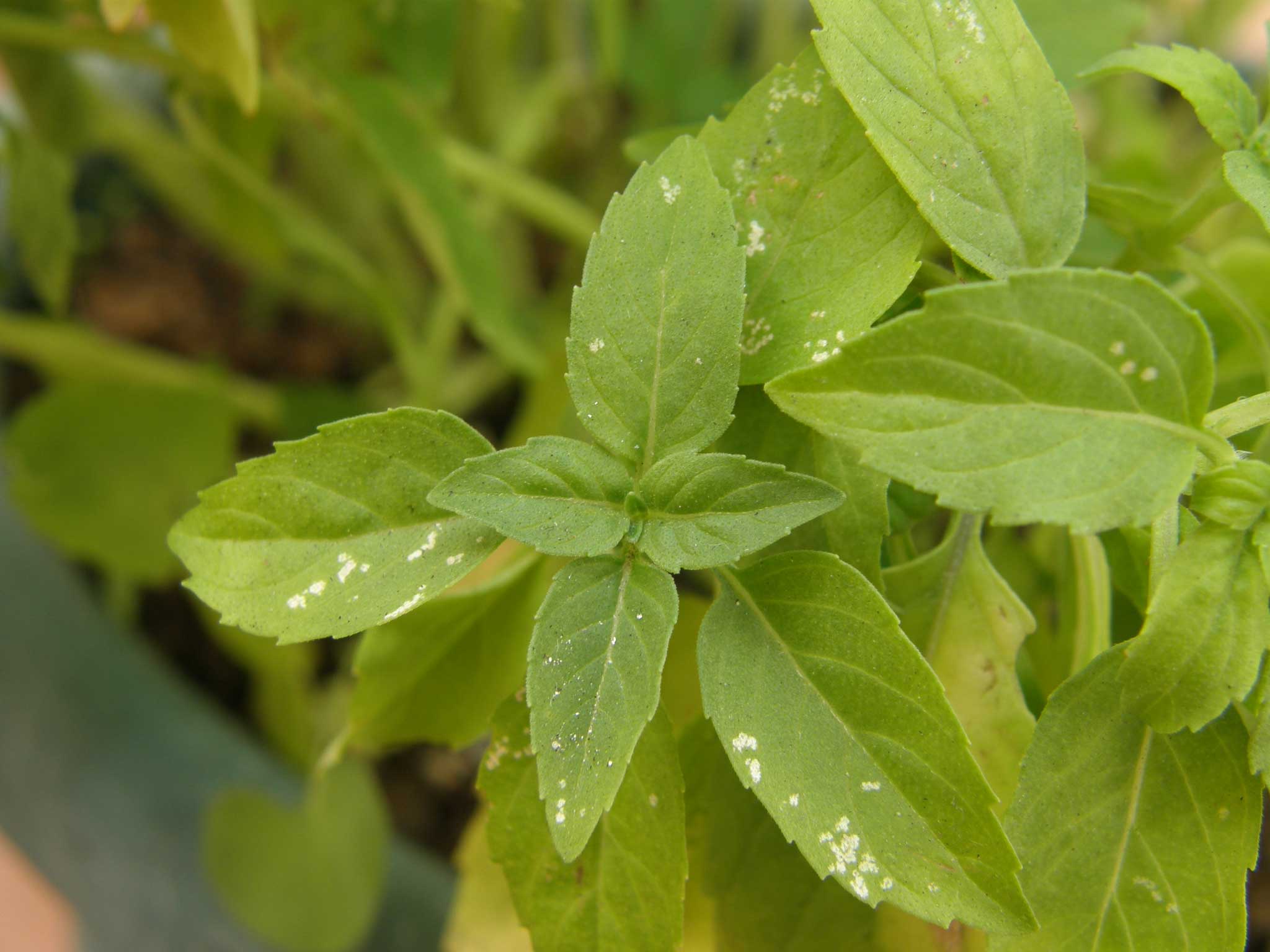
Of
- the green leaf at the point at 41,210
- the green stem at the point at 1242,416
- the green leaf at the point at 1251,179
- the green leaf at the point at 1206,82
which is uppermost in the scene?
the green leaf at the point at 41,210

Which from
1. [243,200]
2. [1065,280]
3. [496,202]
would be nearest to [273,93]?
[243,200]

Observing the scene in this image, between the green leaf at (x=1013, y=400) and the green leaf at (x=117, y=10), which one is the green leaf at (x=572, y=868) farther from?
the green leaf at (x=117, y=10)

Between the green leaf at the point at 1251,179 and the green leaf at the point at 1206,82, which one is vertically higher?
the green leaf at the point at 1206,82

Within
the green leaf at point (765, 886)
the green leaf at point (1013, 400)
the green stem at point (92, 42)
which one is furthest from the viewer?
the green stem at point (92, 42)

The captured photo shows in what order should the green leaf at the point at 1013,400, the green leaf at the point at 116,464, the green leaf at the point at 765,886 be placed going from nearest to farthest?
1. the green leaf at the point at 1013,400
2. the green leaf at the point at 765,886
3. the green leaf at the point at 116,464

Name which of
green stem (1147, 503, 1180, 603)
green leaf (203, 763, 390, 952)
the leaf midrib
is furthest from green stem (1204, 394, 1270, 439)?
green leaf (203, 763, 390, 952)

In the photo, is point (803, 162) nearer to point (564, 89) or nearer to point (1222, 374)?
point (1222, 374)

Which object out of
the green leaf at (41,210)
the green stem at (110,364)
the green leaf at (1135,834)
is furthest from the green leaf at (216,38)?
the green leaf at (1135,834)

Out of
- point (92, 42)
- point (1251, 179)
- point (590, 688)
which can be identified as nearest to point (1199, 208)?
point (1251, 179)
